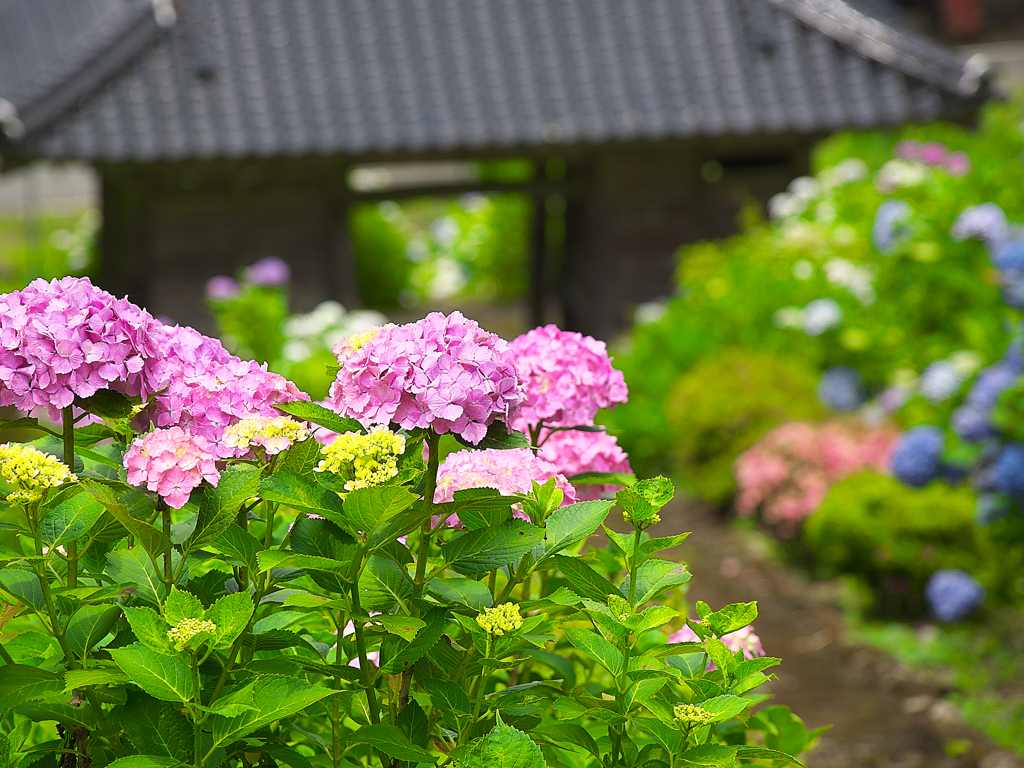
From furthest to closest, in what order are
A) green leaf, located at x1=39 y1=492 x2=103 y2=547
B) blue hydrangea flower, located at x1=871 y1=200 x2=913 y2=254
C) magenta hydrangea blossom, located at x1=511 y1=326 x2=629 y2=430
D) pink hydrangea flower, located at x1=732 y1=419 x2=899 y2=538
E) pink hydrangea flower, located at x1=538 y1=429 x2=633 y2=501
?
1. blue hydrangea flower, located at x1=871 y1=200 x2=913 y2=254
2. pink hydrangea flower, located at x1=732 y1=419 x2=899 y2=538
3. pink hydrangea flower, located at x1=538 y1=429 x2=633 y2=501
4. magenta hydrangea blossom, located at x1=511 y1=326 x2=629 y2=430
5. green leaf, located at x1=39 y1=492 x2=103 y2=547

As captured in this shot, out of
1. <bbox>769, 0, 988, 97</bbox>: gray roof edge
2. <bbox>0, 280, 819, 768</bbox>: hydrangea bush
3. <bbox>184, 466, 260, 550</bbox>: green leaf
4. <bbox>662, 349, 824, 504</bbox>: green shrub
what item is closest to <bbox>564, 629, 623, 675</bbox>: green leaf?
<bbox>0, 280, 819, 768</bbox>: hydrangea bush

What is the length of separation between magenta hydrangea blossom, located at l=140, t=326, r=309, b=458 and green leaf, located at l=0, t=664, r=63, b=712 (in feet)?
0.81

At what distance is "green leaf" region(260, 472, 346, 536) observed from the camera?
0.95 metres

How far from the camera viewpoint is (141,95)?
19.8 feet

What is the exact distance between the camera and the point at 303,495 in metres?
0.96

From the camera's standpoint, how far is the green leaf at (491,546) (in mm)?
999

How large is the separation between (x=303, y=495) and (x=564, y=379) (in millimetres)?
390

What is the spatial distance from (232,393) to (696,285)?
5.33 metres

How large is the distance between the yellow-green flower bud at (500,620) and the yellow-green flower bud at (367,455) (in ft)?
0.50

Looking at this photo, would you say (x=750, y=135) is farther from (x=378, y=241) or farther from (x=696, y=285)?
(x=378, y=241)

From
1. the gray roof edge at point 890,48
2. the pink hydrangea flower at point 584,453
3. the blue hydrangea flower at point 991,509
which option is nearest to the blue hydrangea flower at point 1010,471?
the blue hydrangea flower at point 991,509

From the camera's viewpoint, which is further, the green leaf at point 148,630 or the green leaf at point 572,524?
the green leaf at point 572,524

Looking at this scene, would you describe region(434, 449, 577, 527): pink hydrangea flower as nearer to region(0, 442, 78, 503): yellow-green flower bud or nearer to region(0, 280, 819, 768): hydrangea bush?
region(0, 280, 819, 768): hydrangea bush

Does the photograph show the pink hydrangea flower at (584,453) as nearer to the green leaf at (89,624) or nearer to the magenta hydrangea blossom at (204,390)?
the magenta hydrangea blossom at (204,390)
